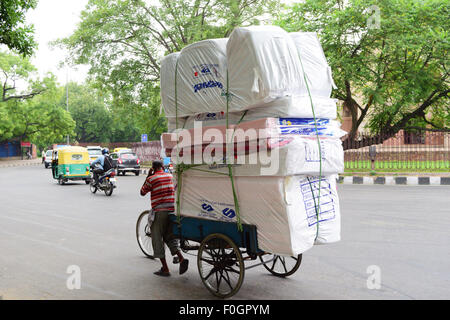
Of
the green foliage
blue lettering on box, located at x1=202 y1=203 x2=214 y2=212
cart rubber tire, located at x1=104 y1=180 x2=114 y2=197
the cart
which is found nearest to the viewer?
the cart

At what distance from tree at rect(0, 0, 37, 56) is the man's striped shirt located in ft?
Result: 14.9

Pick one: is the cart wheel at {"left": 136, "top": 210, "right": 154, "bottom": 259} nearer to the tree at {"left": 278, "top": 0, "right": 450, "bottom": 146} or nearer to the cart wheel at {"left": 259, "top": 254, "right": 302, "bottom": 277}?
the cart wheel at {"left": 259, "top": 254, "right": 302, "bottom": 277}

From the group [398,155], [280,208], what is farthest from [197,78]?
[398,155]

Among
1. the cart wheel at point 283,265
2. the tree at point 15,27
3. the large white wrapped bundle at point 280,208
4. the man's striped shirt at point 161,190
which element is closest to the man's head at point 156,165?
the man's striped shirt at point 161,190

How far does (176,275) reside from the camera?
5.80 metres

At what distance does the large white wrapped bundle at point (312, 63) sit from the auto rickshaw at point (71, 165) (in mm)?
18658

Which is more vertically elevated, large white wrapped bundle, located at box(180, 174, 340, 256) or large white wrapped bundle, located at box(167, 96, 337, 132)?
large white wrapped bundle, located at box(167, 96, 337, 132)

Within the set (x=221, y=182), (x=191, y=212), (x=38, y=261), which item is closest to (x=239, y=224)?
(x=221, y=182)

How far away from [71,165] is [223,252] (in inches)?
722

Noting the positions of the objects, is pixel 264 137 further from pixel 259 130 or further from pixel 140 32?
pixel 140 32

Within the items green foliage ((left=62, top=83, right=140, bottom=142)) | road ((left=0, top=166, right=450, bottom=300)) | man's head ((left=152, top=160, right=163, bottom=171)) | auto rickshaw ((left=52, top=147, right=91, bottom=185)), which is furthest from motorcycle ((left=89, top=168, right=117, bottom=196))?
green foliage ((left=62, top=83, right=140, bottom=142))

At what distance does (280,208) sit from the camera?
4531 millimetres

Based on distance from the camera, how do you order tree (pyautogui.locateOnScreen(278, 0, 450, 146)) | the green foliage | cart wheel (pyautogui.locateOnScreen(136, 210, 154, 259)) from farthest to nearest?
the green foliage, tree (pyautogui.locateOnScreen(278, 0, 450, 146)), cart wheel (pyautogui.locateOnScreen(136, 210, 154, 259))

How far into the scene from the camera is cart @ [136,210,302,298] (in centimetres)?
477
